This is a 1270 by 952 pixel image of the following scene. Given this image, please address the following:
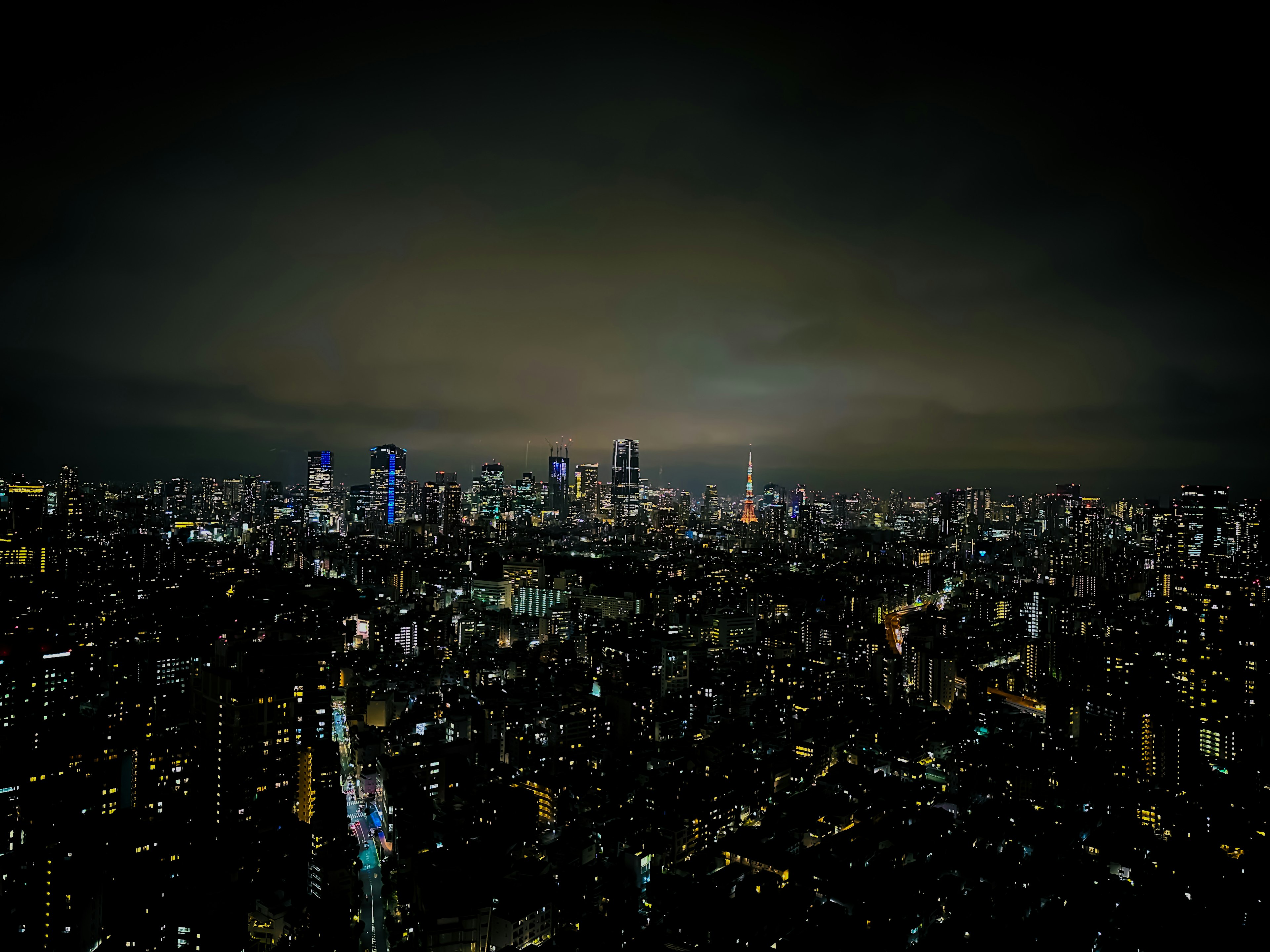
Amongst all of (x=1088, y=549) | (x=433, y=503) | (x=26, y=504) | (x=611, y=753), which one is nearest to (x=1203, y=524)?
(x=1088, y=549)

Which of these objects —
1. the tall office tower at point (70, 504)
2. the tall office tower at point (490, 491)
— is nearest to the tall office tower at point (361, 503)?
the tall office tower at point (490, 491)

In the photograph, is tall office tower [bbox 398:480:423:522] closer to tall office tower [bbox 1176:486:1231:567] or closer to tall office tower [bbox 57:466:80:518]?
tall office tower [bbox 57:466:80:518]

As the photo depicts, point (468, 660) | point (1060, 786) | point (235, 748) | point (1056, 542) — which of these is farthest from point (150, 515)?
point (1056, 542)

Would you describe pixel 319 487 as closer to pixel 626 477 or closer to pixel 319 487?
pixel 319 487

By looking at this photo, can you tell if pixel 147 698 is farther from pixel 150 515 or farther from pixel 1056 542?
pixel 1056 542

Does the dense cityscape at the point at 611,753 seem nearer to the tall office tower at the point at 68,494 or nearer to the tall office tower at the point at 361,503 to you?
the tall office tower at the point at 68,494

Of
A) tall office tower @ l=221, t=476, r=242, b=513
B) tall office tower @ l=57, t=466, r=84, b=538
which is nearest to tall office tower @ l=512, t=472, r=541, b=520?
tall office tower @ l=221, t=476, r=242, b=513
